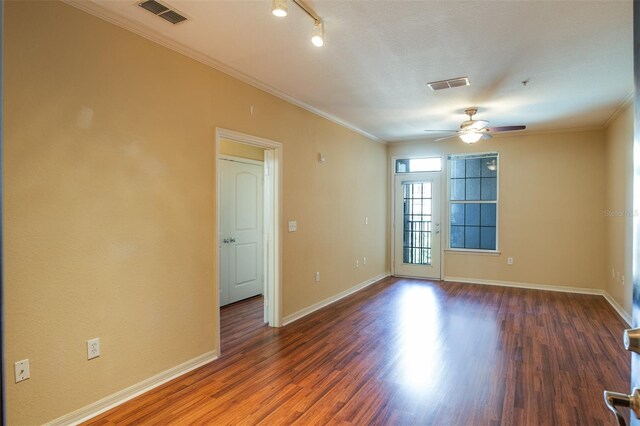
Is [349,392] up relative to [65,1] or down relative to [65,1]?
down

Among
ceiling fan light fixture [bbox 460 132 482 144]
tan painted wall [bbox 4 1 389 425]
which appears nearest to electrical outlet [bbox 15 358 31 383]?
tan painted wall [bbox 4 1 389 425]

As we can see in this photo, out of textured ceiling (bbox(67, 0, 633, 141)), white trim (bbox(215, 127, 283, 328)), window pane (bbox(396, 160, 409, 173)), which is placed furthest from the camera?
window pane (bbox(396, 160, 409, 173))

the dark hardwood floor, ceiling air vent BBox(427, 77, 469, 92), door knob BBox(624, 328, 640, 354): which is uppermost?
ceiling air vent BBox(427, 77, 469, 92)

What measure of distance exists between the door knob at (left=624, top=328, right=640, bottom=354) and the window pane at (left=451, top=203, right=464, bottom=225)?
639cm

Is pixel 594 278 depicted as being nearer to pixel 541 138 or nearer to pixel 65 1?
pixel 541 138

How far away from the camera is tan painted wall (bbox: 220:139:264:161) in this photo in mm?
5137

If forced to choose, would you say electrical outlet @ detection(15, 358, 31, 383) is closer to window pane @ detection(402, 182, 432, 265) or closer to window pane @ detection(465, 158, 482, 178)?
window pane @ detection(402, 182, 432, 265)

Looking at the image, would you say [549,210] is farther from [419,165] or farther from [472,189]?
[419,165]

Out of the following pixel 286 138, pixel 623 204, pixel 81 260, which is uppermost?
pixel 286 138

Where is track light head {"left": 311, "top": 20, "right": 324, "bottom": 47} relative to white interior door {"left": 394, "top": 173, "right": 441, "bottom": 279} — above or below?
above

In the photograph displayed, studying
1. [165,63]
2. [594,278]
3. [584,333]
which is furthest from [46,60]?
[594,278]

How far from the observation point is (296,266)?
4582 mm

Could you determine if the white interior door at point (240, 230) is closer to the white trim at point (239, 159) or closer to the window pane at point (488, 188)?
the white trim at point (239, 159)

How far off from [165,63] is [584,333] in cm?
498
